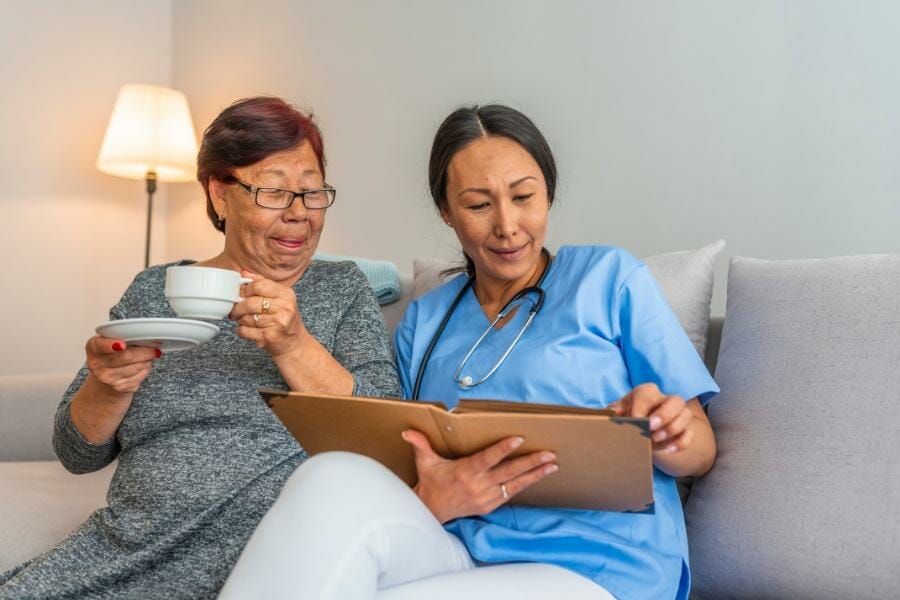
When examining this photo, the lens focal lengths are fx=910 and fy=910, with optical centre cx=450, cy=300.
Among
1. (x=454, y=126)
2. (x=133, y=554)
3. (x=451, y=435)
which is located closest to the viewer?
(x=451, y=435)

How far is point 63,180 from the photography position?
11.5ft

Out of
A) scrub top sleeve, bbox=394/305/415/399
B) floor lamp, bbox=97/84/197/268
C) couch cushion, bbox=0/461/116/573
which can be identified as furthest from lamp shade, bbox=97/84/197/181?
scrub top sleeve, bbox=394/305/415/399

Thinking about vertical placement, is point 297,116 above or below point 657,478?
above

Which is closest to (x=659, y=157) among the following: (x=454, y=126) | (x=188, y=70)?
(x=454, y=126)

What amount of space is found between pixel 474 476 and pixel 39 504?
3.28ft

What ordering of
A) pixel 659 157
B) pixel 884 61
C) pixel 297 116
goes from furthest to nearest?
1. pixel 659 157
2. pixel 884 61
3. pixel 297 116

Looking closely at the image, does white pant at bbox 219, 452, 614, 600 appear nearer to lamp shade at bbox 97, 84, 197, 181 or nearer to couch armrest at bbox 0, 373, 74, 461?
couch armrest at bbox 0, 373, 74, 461

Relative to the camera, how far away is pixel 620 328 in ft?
4.19

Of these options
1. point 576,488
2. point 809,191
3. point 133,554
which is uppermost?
point 809,191

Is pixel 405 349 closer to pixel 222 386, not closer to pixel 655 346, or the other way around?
pixel 222 386

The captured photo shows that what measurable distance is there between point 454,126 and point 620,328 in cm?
42

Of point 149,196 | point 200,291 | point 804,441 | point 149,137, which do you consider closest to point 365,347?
point 200,291

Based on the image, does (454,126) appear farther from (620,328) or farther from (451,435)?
(451,435)

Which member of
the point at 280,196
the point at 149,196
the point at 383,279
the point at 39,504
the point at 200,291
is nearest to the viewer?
the point at 200,291
